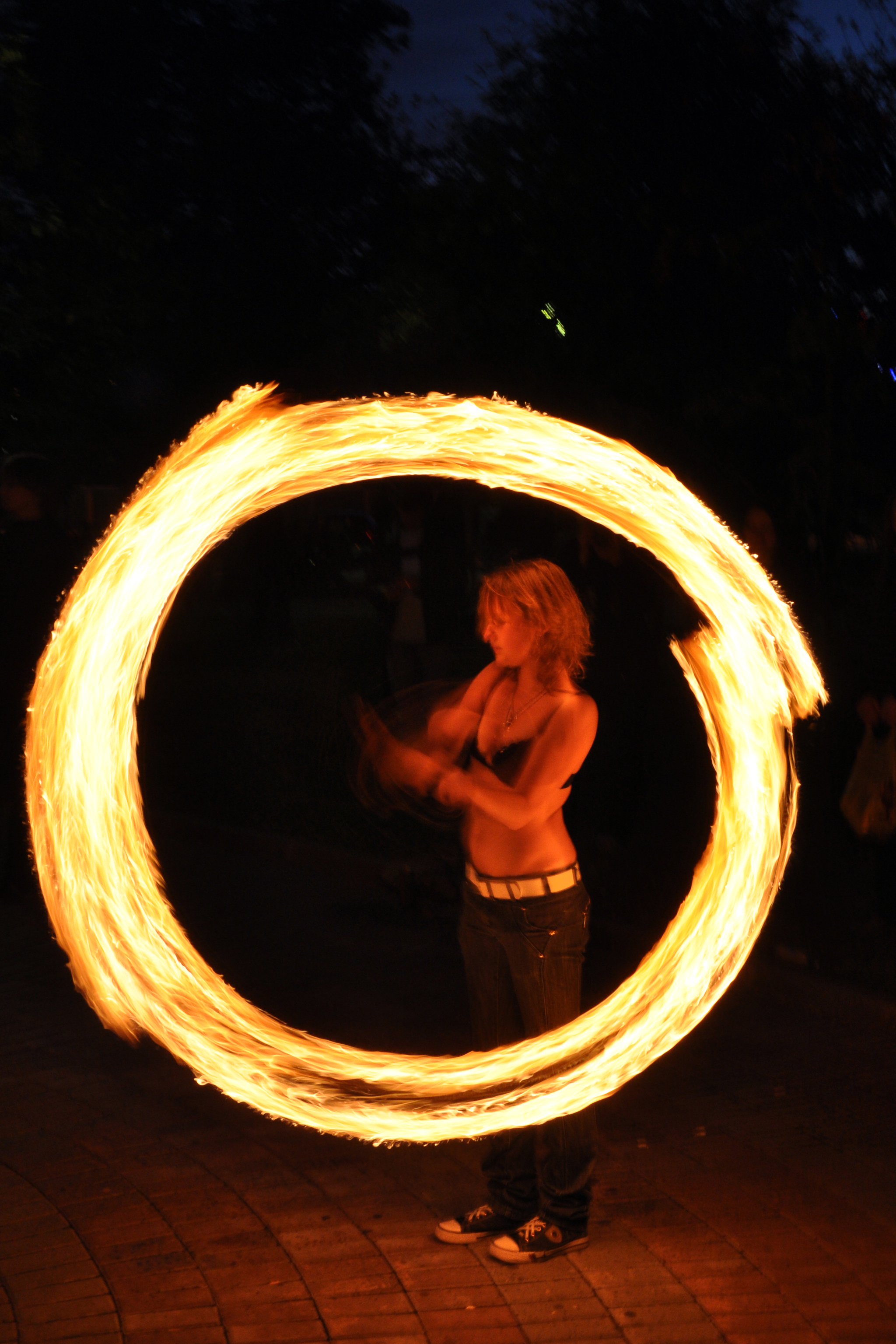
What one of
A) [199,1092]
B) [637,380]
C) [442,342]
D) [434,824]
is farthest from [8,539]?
[442,342]

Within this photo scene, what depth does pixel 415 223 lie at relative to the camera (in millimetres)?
17047

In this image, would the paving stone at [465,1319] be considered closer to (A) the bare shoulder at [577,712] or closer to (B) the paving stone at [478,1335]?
(B) the paving stone at [478,1335]

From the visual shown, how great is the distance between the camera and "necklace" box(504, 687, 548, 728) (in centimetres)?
412

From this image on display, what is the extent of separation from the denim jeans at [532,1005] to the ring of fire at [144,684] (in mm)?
206

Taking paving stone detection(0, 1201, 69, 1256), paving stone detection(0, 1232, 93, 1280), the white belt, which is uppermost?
the white belt

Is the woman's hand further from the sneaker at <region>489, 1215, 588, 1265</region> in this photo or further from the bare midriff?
the sneaker at <region>489, 1215, 588, 1265</region>

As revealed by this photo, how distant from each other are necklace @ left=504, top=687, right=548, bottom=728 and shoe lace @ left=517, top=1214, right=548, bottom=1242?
1.51m

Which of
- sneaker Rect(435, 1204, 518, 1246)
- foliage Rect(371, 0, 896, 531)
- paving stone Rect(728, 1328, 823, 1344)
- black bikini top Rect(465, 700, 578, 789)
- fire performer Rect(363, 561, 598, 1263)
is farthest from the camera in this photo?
foliage Rect(371, 0, 896, 531)

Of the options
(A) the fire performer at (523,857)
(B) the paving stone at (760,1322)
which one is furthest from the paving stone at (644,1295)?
(A) the fire performer at (523,857)

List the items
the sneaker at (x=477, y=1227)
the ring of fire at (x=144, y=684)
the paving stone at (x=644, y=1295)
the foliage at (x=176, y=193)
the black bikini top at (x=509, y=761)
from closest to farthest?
1. the paving stone at (x=644, y=1295)
2. the black bikini top at (x=509, y=761)
3. the sneaker at (x=477, y=1227)
4. the ring of fire at (x=144, y=684)
5. the foliage at (x=176, y=193)

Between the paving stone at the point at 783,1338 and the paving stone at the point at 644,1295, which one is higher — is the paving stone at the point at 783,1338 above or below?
below

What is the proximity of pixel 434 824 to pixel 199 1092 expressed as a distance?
1985 mm

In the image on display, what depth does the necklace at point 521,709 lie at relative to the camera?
4121 millimetres

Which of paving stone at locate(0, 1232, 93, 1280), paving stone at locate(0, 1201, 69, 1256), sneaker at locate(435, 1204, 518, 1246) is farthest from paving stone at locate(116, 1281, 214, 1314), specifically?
sneaker at locate(435, 1204, 518, 1246)
